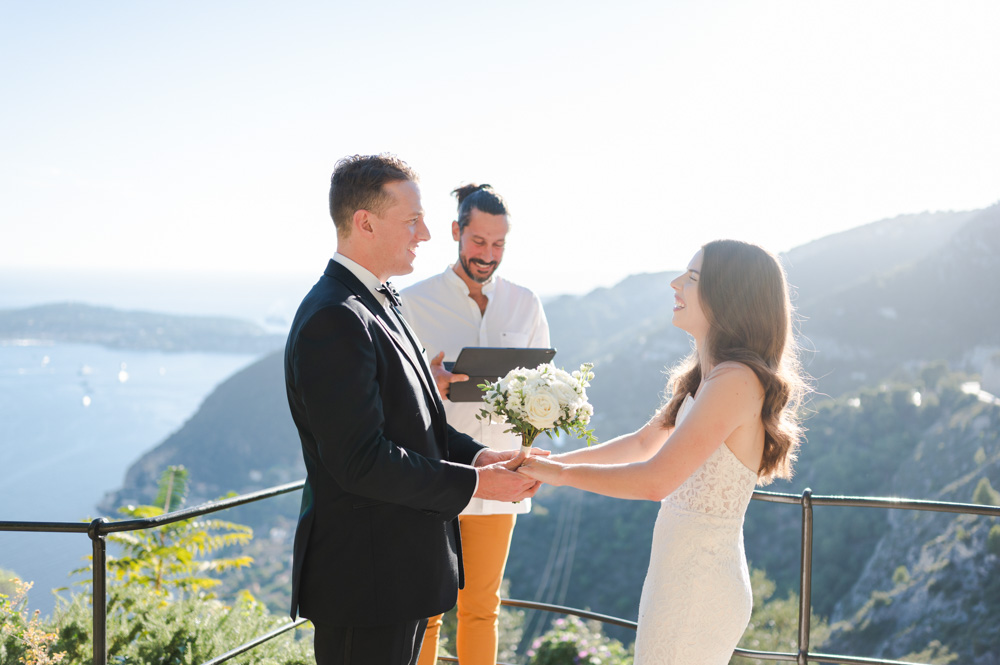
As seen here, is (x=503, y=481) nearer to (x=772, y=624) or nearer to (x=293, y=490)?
(x=293, y=490)

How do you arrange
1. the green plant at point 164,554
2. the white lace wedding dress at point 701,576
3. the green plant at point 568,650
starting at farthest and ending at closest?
the green plant at point 568,650 → the green plant at point 164,554 → the white lace wedding dress at point 701,576

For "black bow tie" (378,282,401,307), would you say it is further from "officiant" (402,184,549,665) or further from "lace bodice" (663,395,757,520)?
"lace bodice" (663,395,757,520)

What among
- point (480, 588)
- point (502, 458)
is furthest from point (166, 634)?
point (502, 458)

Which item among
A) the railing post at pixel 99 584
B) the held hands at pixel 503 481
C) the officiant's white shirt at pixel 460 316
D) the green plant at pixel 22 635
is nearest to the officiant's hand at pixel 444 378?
the officiant's white shirt at pixel 460 316

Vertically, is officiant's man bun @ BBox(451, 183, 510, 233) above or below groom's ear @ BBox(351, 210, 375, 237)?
above

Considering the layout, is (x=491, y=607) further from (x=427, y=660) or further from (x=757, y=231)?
(x=757, y=231)

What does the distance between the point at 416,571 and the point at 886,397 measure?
55452 millimetres

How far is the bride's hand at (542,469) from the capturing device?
217cm

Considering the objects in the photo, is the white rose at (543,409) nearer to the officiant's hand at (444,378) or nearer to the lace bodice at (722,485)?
the lace bodice at (722,485)

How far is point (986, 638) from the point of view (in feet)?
86.0

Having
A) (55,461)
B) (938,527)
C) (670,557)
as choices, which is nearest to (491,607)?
(670,557)

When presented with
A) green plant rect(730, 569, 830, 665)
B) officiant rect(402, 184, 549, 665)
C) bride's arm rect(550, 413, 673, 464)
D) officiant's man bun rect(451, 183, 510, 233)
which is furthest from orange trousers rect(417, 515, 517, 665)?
green plant rect(730, 569, 830, 665)

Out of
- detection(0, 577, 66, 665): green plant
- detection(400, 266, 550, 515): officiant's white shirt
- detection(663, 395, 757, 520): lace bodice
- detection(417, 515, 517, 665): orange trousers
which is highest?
detection(400, 266, 550, 515): officiant's white shirt

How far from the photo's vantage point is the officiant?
9.07 feet
